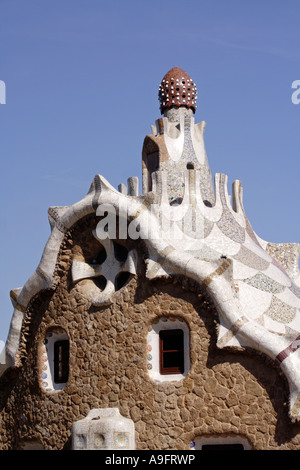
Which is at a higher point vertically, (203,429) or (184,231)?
(184,231)

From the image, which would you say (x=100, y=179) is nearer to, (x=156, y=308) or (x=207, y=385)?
(x=156, y=308)

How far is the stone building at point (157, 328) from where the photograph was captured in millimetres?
11172

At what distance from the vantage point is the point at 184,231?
12.7 meters

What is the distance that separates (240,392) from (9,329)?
156 inches

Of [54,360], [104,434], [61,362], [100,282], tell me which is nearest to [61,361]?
[61,362]

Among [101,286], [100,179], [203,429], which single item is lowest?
[203,429]

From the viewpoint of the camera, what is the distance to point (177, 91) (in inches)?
576

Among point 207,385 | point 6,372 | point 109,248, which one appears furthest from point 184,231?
point 6,372

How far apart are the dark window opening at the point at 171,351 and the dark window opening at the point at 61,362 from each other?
155 centimetres

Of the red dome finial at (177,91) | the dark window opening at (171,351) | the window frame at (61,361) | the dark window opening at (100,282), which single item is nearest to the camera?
the dark window opening at (171,351)

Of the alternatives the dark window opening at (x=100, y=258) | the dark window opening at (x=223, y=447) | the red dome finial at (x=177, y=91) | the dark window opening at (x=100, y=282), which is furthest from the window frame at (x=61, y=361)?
the red dome finial at (x=177, y=91)

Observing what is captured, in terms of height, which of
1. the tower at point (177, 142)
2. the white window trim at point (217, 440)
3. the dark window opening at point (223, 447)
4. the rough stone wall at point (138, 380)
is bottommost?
the dark window opening at point (223, 447)

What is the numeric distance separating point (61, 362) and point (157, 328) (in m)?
1.67

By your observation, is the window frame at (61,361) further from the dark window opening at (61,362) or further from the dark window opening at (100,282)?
the dark window opening at (100,282)
